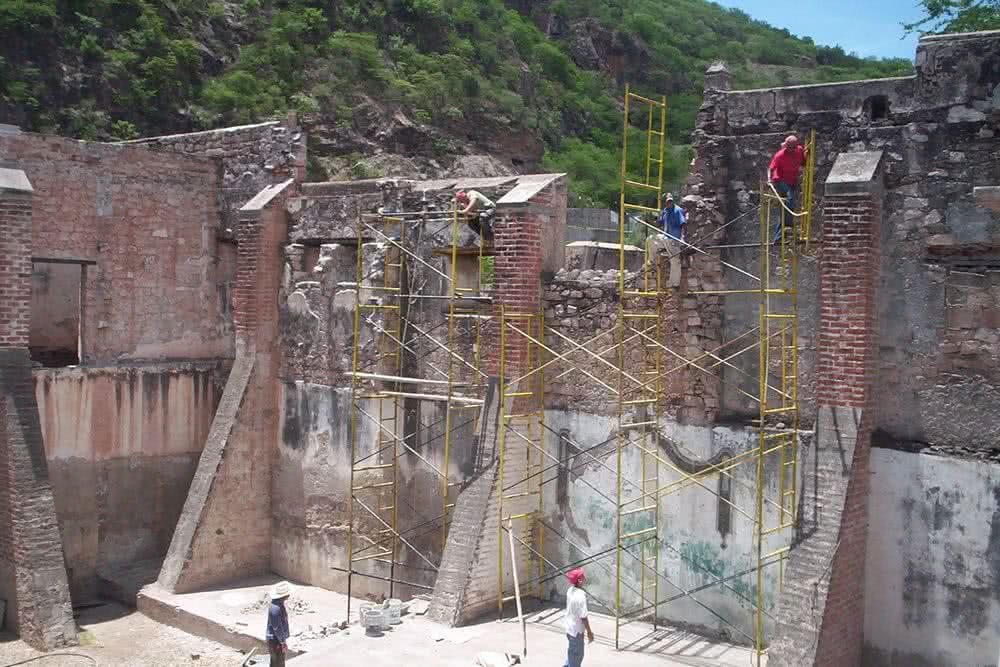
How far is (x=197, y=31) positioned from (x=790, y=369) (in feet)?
86.5

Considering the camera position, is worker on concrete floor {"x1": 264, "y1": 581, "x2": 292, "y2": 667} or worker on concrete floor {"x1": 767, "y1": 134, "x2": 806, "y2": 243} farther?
worker on concrete floor {"x1": 264, "y1": 581, "x2": 292, "y2": 667}

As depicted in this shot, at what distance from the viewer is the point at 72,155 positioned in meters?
14.0

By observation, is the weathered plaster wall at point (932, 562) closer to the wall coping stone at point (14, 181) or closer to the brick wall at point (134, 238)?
the brick wall at point (134, 238)

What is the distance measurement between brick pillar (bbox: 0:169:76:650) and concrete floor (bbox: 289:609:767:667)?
3.43 m

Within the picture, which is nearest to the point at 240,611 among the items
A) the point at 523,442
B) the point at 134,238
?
the point at 523,442

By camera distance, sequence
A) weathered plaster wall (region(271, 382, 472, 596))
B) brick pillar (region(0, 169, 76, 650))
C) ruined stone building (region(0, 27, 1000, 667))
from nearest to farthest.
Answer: ruined stone building (region(0, 27, 1000, 667))
brick pillar (region(0, 169, 76, 650))
weathered plaster wall (region(271, 382, 472, 596))

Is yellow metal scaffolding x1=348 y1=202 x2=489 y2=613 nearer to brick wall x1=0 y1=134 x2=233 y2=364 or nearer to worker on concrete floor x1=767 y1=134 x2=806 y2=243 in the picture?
brick wall x1=0 y1=134 x2=233 y2=364

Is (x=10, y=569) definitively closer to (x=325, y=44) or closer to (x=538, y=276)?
(x=538, y=276)

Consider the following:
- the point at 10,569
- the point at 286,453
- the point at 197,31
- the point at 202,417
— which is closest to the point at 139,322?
the point at 202,417

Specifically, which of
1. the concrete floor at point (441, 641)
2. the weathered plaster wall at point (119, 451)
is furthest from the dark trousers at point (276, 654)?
the weathered plaster wall at point (119, 451)

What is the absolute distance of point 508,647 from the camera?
10.4 metres

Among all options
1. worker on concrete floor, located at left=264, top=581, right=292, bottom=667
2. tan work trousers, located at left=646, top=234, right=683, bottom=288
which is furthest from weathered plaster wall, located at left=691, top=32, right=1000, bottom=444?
worker on concrete floor, located at left=264, top=581, right=292, bottom=667

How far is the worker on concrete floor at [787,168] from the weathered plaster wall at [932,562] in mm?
2655

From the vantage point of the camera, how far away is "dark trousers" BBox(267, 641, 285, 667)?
10516 millimetres
